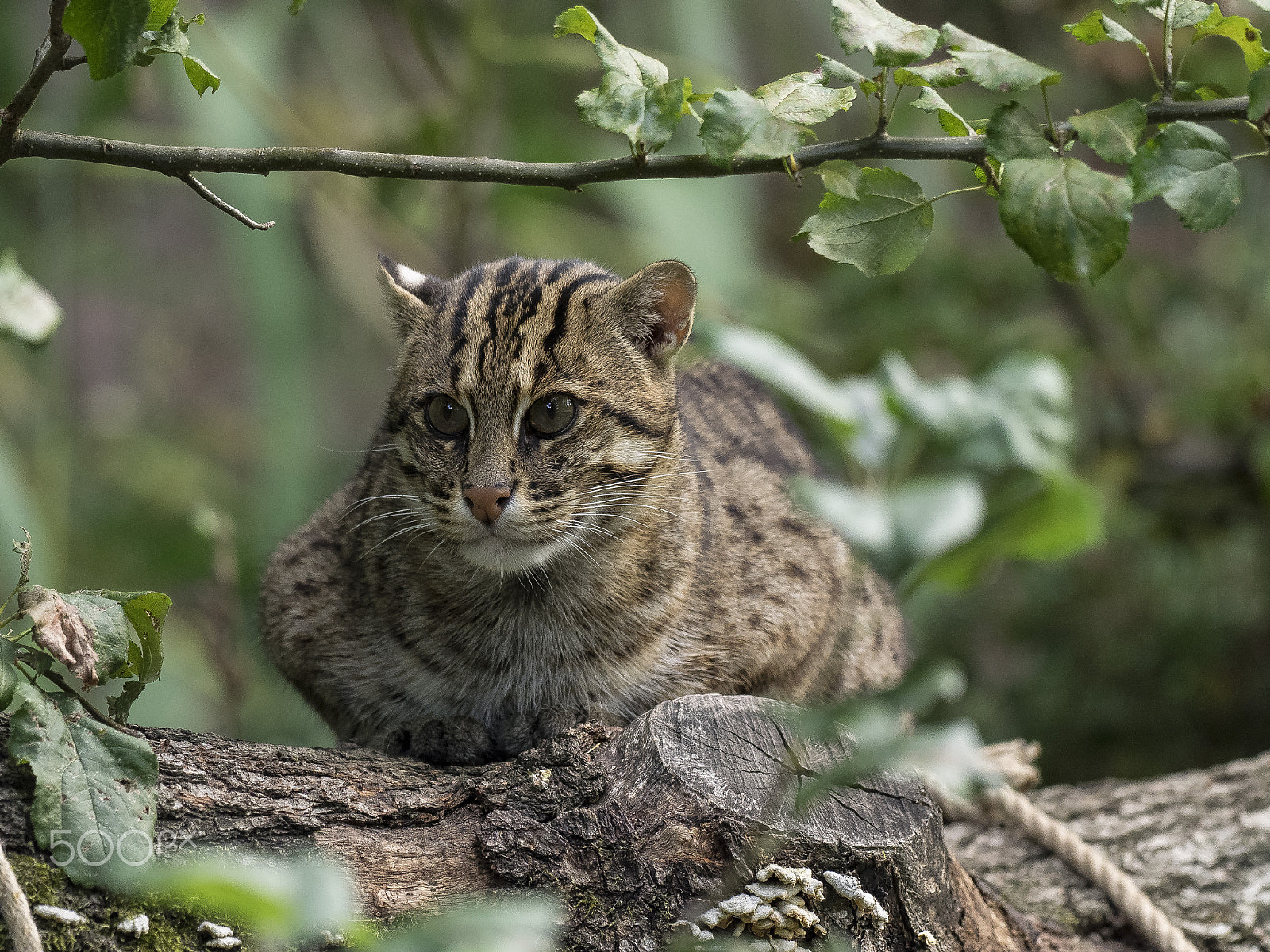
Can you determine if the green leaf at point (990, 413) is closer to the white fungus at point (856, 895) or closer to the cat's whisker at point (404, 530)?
the white fungus at point (856, 895)

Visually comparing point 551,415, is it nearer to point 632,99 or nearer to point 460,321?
point 460,321

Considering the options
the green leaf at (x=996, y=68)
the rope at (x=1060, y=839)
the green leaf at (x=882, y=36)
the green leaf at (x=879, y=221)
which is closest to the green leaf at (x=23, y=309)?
the green leaf at (x=879, y=221)

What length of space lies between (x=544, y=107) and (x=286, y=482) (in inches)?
125

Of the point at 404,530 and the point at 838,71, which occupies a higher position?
the point at 838,71

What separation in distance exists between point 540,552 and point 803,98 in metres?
1.69

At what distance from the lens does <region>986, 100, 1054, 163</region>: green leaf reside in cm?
251

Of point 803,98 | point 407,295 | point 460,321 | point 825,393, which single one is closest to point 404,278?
point 407,295

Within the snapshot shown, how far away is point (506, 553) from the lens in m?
3.74

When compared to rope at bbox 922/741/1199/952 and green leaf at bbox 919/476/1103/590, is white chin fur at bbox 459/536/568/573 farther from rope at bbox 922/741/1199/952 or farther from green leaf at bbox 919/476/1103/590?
green leaf at bbox 919/476/1103/590

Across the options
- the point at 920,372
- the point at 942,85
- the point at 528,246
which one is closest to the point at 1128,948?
the point at 942,85

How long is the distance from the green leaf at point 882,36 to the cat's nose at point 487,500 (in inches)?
65.8

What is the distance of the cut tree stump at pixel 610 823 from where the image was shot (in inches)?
113

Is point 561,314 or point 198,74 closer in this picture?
point 198,74

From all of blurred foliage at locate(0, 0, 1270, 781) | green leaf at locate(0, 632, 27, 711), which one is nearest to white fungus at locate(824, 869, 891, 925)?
green leaf at locate(0, 632, 27, 711)
